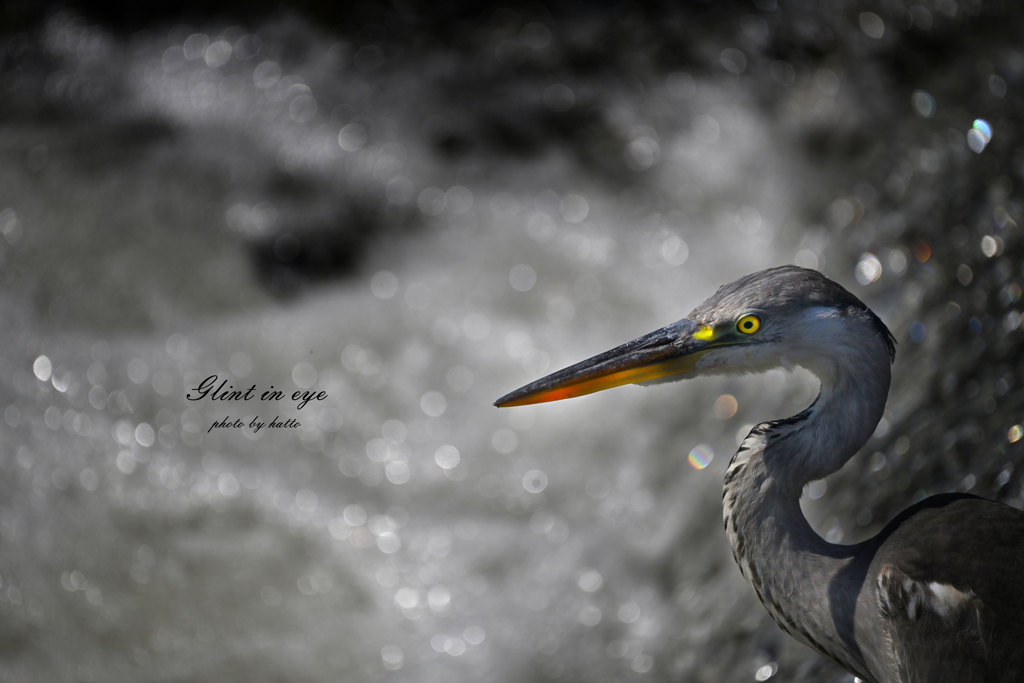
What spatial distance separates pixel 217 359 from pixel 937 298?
3465mm

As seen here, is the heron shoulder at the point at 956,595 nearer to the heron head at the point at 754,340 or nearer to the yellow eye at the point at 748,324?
the heron head at the point at 754,340

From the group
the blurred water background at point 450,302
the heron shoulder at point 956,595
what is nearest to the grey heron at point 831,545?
the heron shoulder at point 956,595

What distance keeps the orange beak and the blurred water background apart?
3.38 ft

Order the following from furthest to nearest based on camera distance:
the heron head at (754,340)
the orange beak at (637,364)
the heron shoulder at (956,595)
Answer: the orange beak at (637,364) < the heron head at (754,340) < the heron shoulder at (956,595)

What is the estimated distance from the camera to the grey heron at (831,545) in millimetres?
1648

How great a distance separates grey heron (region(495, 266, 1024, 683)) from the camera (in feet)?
5.41

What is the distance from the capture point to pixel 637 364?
1.89 meters

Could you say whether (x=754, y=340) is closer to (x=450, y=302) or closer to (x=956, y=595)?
(x=956, y=595)

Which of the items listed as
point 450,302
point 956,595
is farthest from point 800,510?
point 450,302

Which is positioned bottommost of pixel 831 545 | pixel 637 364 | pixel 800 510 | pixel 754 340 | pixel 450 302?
pixel 450 302

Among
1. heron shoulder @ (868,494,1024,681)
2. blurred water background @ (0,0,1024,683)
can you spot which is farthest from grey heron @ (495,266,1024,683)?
blurred water background @ (0,0,1024,683)

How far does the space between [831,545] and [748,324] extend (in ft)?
1.86

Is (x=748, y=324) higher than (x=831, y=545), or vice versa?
(x=748, y=324)

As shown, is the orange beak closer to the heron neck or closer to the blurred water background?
the heron neck
